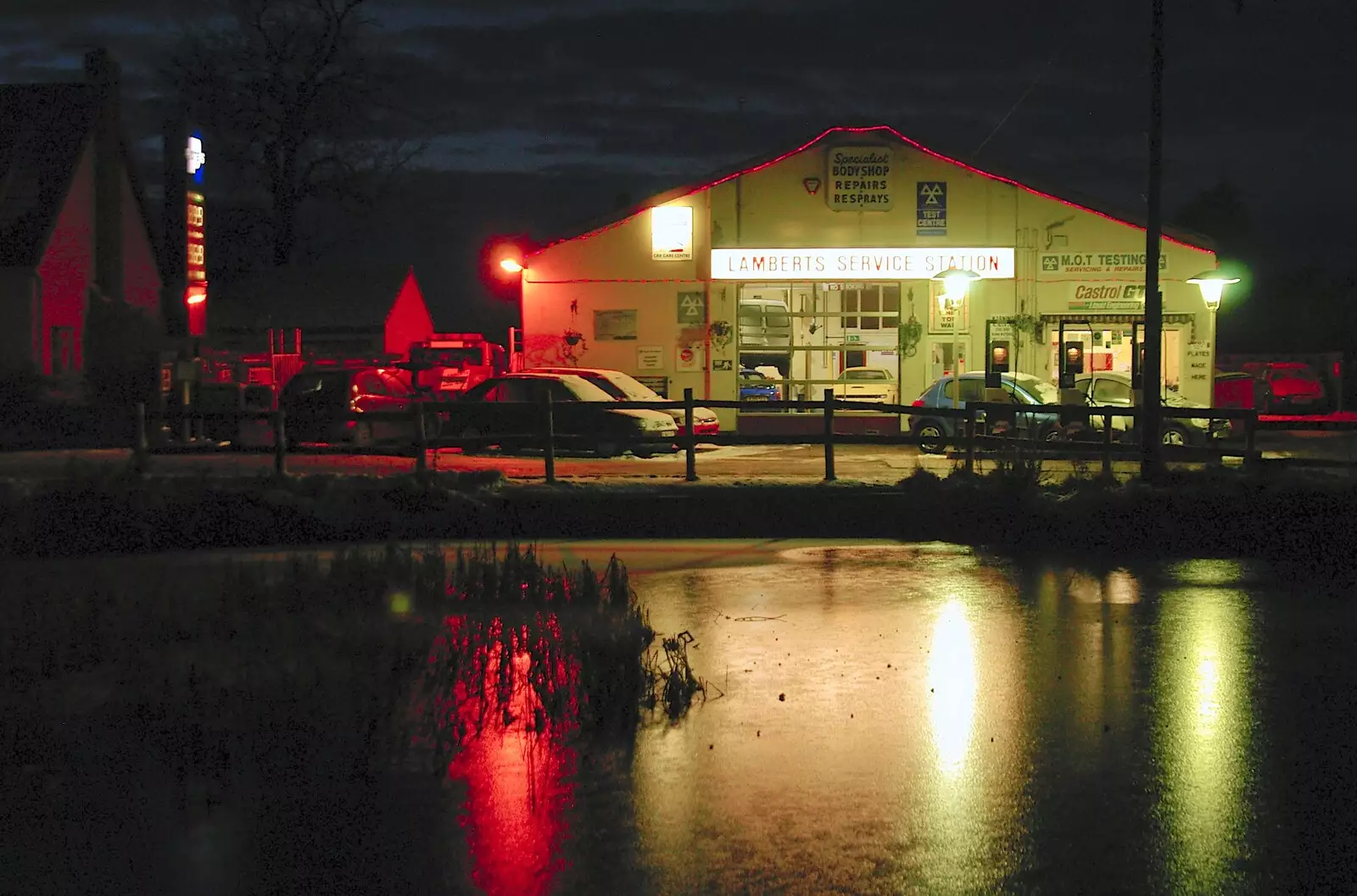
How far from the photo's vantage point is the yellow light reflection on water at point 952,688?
7.33 m

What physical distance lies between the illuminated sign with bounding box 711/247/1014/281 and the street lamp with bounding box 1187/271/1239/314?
6.30 m

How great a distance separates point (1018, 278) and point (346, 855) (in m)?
33.1

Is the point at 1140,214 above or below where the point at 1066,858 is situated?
above

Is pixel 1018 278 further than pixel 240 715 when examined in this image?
Yes

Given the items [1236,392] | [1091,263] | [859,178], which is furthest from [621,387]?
[1236,392]

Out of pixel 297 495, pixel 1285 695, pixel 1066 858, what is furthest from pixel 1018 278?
pixel 1066 858

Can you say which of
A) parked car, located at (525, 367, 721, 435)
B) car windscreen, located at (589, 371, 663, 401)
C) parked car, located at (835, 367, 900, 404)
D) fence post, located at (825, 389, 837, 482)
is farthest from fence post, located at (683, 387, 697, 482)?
parked car, located at (835, 367, 900, 404)

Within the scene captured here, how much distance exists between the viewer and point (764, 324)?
38.3m

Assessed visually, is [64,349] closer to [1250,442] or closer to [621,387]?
[621,387]

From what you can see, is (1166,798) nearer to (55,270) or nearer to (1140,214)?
(1140,214)

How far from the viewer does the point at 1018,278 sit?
122ft

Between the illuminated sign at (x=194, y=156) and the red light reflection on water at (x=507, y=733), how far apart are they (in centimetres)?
2637

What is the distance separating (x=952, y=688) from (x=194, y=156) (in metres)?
29.3

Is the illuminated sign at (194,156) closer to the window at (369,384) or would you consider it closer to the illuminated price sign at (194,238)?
the illuminated price sign at (194,238)
